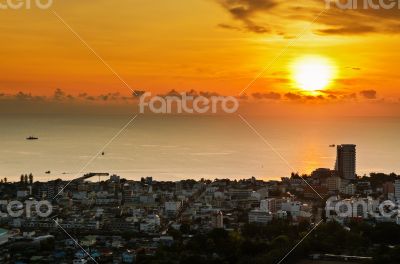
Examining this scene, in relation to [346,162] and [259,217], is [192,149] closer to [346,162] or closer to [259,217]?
[346,162]

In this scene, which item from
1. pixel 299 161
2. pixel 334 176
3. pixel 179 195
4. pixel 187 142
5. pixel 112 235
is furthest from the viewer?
pixel 187 142

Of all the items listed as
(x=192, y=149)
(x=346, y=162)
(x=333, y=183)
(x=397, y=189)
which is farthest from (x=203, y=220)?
(x=192, y=149)

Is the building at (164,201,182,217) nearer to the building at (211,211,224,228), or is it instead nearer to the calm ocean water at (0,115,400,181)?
the building at (211,211,224,228)

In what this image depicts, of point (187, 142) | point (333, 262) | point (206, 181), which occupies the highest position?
point (187, 142)

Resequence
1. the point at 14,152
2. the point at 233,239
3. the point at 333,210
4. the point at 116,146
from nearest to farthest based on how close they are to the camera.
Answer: the point at 233,239, the point at 333,210, the point at 14,152, the point at 116,146

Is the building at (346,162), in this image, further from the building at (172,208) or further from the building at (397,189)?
the building at (172,208)

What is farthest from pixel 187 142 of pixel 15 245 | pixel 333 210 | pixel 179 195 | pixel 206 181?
pixel 15 245

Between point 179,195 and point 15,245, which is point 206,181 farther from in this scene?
point 15,245
